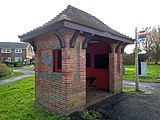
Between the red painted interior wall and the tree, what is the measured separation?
89.8 feet

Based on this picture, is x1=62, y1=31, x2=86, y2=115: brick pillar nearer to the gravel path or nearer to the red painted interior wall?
the gravel path

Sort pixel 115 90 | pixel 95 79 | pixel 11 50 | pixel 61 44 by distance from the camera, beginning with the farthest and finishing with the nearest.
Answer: pixel 11 50
pixel 95 79
pixel 115 90
pixel 61 44

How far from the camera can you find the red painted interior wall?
824cm

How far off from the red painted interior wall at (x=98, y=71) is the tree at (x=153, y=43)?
89.8 feet

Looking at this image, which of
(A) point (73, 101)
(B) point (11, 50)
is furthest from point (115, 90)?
(B) point (11, 50)

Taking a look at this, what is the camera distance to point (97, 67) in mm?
8703

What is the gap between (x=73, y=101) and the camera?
4773mm

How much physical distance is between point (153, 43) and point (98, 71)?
28.0m

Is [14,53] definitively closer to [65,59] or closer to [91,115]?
[65,59]

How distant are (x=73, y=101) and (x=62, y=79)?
826 millimetres

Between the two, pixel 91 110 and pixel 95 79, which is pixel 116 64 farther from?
pixel 91 110

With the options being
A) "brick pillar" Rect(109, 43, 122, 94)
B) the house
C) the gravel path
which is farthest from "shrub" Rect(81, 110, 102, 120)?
the house

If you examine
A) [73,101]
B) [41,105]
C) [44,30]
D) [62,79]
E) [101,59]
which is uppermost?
[44,30]

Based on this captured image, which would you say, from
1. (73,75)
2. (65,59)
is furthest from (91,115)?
(65,59)
